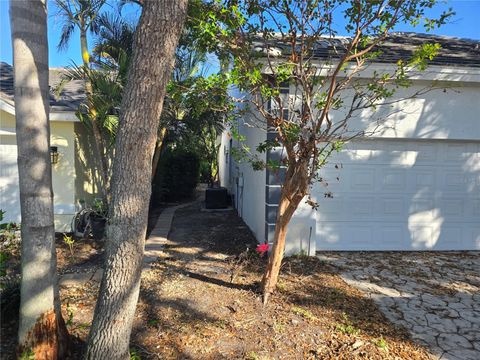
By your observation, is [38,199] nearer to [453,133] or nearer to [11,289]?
[11,289]

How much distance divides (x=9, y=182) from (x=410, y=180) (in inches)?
325

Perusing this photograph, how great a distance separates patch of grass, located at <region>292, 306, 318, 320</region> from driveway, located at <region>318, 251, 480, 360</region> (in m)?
0.89

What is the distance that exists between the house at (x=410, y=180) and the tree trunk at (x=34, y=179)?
4225 mm

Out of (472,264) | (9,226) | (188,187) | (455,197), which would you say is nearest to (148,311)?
(9,226)

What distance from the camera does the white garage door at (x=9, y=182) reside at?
836cm

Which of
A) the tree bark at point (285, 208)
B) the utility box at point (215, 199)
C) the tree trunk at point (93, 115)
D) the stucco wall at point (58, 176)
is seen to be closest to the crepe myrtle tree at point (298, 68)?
the tree bark at point (285, 208)

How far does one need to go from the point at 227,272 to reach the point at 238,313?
149cm

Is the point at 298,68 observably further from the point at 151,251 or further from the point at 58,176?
the point at 58,176

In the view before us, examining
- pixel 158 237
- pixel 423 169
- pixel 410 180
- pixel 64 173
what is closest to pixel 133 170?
pixel 158 237

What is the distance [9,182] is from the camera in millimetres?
8414

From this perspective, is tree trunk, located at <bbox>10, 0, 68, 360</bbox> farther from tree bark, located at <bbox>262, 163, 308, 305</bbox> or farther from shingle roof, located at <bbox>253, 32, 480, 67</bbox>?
shingle roof, located at <bbox>253, 32, 480, 67</bbox>

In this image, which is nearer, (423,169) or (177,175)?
(423,169)

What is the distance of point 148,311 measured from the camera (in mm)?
4395

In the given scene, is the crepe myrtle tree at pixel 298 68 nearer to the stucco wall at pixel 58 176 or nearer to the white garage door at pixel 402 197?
the white garage door at pixel 402 197
